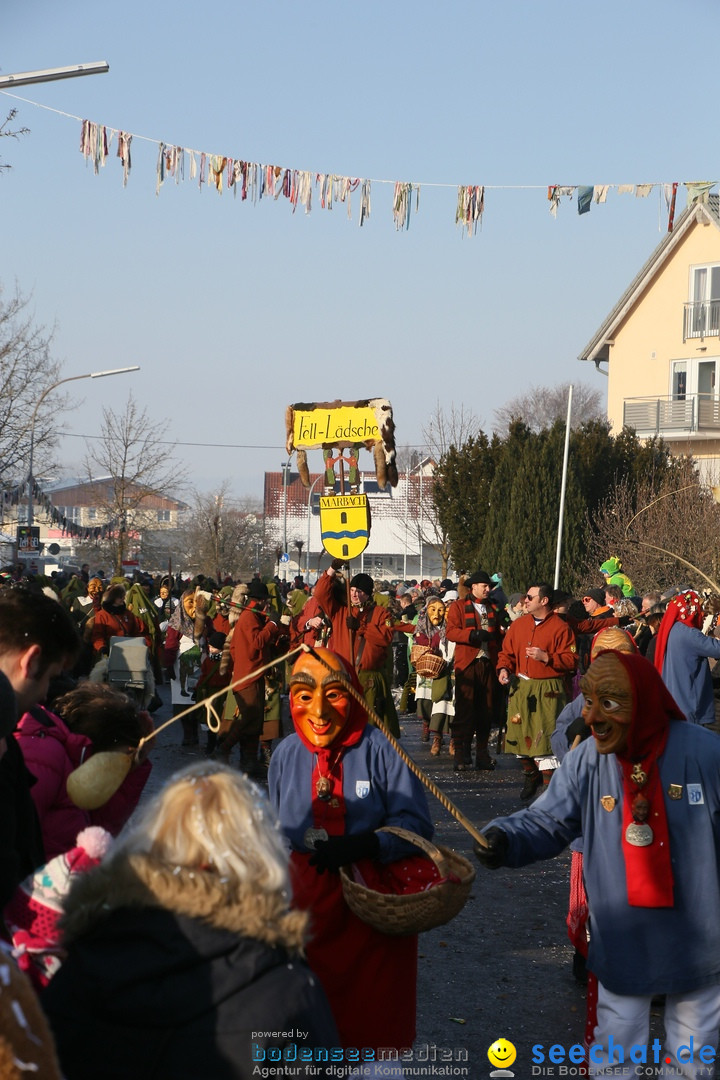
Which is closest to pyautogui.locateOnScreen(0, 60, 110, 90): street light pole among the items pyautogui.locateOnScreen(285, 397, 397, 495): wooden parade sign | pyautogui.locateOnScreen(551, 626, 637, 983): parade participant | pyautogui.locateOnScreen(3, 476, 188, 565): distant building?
pyautogui.locateOnScreen(285, 397, 397, 495): wooden parade sign

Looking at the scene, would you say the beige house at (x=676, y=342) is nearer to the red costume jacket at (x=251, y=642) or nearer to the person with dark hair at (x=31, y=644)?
the red costume jacket at (x=251, y=642)

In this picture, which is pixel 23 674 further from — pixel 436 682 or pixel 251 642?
pixel 436 682

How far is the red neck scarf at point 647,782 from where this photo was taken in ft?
13.0

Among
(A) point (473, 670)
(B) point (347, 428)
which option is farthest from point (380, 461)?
(A) point (473, 670)

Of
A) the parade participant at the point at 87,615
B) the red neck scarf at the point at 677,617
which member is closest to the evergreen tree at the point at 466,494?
the parade participant at the point at 87,615

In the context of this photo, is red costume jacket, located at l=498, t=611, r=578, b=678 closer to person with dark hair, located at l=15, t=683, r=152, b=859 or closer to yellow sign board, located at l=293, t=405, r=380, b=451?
yellow sign board, located at l=293, t=405, r=380, b=451

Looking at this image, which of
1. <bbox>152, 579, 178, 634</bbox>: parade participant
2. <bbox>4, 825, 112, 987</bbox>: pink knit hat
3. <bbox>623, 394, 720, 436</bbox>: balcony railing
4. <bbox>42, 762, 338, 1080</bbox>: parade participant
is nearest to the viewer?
<bbox>42, 762, 338, 1080</bbox>: parade participant

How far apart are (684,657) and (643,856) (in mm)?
6465

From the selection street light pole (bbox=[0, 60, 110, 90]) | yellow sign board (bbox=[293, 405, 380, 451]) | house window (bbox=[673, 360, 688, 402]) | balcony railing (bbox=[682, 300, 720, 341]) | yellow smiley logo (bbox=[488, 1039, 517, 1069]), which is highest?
balcony railing (bbox=[682, 300, 720, 341])

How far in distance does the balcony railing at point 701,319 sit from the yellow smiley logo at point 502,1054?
116ft

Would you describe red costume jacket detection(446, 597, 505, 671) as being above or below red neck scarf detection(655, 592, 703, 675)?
below

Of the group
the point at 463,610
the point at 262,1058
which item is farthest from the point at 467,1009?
the point at 463,610

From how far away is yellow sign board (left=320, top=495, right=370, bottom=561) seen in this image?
32.7 feet

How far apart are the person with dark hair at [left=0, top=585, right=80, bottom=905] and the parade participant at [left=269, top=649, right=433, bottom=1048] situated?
1059 millimetres
